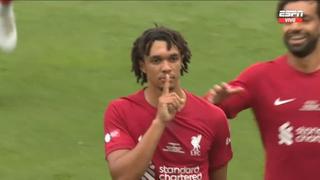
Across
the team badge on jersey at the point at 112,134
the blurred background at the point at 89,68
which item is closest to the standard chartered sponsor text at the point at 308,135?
the team badge on jersey at the point at 112,134

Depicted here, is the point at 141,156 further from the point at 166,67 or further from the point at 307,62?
the point at 307,62

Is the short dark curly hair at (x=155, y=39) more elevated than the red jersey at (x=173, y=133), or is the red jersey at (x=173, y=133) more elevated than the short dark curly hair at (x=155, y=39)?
the short dark curly hair at (x=155, y=39)

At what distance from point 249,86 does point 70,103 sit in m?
3.76

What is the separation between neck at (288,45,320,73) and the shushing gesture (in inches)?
25.7


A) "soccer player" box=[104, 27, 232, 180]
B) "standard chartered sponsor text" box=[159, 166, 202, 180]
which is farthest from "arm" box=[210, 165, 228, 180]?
"standard chartered sponsor text" box=[159, 166, 202, 180]

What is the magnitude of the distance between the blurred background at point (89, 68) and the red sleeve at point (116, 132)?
2459 mm

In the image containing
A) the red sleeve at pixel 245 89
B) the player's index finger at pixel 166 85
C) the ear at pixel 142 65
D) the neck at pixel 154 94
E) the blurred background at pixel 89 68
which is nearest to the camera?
the player's index finger at pixel 166 85

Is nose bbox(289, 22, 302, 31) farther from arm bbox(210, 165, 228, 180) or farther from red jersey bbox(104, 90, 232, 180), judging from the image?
arm bbox(210, 165, 228, 180)

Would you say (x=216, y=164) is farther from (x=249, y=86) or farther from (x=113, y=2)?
(x=113, y=2)

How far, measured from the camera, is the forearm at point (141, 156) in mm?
3191

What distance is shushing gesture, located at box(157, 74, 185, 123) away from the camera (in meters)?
3.23

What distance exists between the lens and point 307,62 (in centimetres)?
361

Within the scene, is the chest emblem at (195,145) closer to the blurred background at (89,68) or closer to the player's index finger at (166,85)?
the player's index finger at (166,85)

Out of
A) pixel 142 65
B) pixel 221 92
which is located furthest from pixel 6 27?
pixel 221 92
